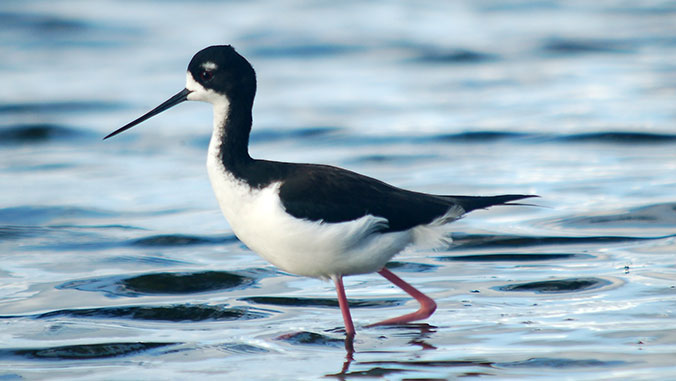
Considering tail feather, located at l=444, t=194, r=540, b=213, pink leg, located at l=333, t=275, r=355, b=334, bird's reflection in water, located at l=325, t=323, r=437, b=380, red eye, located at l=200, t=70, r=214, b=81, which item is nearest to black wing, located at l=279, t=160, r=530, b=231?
tail feather, located at l=444, t=194, r=540, b=213

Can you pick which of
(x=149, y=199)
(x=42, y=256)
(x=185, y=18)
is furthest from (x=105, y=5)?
(x=42, y=256)

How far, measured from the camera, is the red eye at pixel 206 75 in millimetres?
6781

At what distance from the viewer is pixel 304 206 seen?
6.31 metres

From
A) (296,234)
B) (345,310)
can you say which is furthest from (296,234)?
(345,310)

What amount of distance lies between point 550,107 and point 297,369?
10116 millimetres

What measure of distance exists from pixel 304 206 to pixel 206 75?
116cm

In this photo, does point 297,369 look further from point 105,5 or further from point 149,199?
point 105,5

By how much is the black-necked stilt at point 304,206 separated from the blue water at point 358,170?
1.60 ft

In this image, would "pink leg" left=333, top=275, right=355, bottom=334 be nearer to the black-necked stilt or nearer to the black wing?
the black-necked stilt

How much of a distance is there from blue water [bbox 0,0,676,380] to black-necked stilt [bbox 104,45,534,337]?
0.49 meters

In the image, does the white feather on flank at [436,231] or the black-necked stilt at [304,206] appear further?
the white feather on flank at [436,231]

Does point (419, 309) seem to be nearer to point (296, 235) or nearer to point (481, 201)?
point (481, 201)

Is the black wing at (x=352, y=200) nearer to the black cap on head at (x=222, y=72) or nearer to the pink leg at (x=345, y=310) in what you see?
the pink leg at (x=345, y=310)

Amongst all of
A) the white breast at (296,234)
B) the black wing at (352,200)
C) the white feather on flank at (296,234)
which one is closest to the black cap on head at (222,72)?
the white feather on flank at (296,234)
